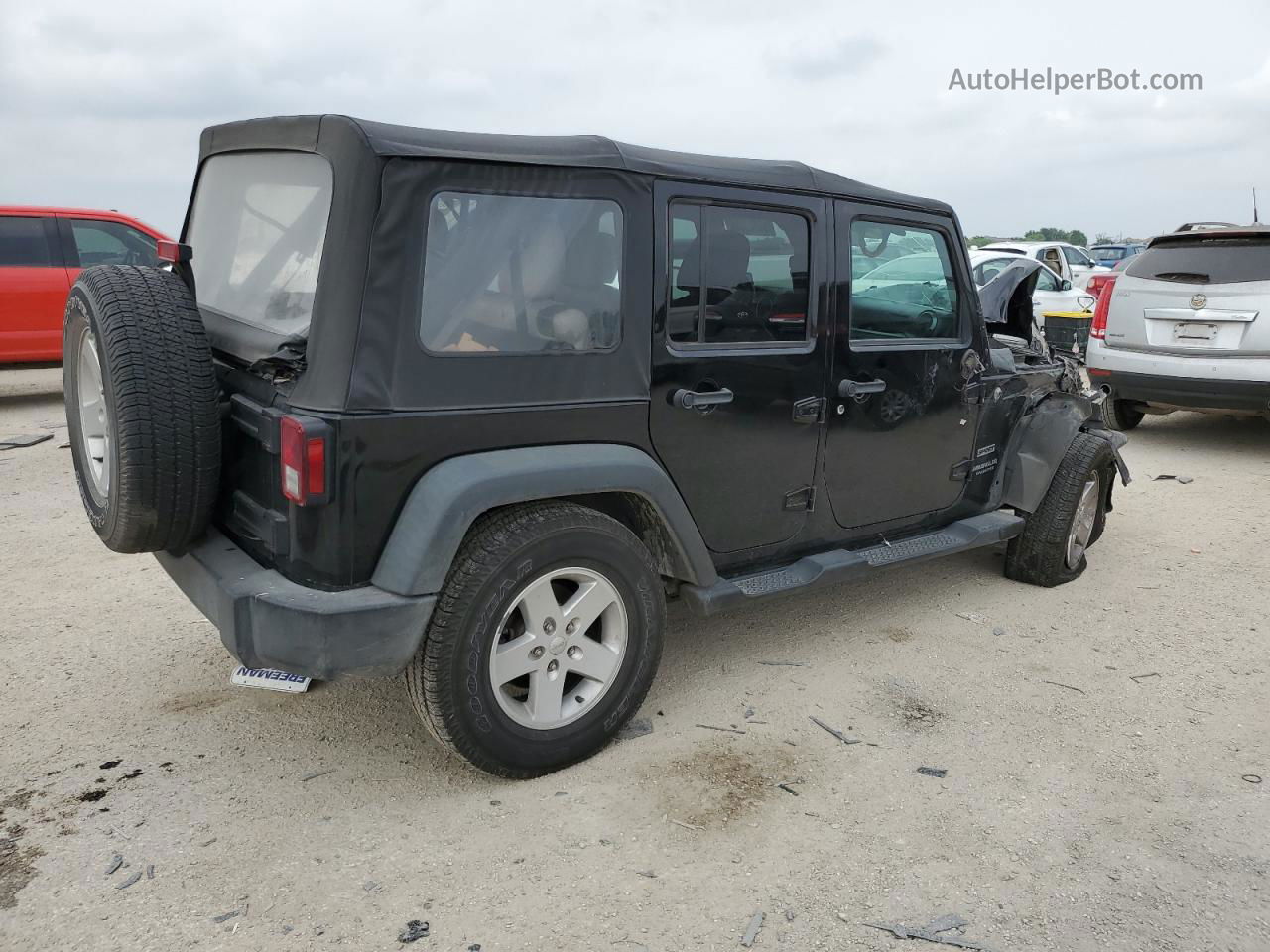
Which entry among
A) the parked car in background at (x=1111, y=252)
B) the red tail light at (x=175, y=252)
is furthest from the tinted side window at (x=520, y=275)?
the parked car in background at (x=1111, y=252)

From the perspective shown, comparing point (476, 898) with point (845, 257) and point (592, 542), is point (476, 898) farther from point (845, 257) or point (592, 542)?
point (845, 257)

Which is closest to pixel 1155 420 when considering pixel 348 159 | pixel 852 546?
pixel 852 546

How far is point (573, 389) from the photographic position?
9.77 ft

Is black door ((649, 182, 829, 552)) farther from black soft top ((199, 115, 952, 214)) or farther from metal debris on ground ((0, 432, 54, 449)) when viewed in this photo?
metal debris on ground ((0, 432, 54, 449))

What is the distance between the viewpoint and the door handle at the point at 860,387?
11.9 feet

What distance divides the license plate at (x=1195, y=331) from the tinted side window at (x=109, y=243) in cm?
866

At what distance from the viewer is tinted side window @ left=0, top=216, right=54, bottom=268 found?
28.7 feet

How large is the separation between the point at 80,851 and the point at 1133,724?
10.8 ft

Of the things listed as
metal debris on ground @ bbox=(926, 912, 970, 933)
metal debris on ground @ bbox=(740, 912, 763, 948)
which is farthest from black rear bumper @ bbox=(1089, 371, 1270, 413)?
metal debris on ground @ bbox=(740, 912, 763, 948)

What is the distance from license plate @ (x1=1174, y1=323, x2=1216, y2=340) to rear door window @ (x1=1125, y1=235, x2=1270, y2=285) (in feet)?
1.04

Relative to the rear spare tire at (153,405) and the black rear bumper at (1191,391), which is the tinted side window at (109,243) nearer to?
the rear spare tire at (153,405)

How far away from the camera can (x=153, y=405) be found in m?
2.65

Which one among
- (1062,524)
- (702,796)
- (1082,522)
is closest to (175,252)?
(702,796)

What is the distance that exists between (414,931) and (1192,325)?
725cm
